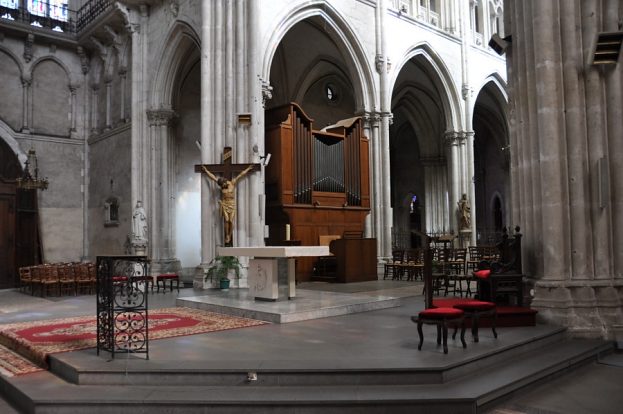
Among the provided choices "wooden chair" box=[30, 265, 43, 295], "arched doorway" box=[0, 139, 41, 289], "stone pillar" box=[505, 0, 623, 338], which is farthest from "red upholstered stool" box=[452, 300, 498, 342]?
"arched doorway" box=[0, 139, 41, 289]

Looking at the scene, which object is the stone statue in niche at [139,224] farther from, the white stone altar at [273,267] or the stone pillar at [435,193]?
the stone pillar at [435,193]

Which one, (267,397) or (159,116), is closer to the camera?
(267,397)

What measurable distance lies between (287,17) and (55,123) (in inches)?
404

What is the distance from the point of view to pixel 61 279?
41.3 ft

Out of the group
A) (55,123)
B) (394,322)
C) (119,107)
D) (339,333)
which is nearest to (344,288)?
(394,322)

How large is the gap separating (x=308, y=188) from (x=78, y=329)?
25.8ft

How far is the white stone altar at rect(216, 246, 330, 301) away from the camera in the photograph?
841 cm

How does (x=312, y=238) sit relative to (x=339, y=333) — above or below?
above

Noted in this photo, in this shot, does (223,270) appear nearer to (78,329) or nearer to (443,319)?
(78,329)

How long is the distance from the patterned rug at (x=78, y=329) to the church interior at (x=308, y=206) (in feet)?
0.26

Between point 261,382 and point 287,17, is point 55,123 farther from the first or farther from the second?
point 261,382

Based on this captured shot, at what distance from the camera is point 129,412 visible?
14.7ft

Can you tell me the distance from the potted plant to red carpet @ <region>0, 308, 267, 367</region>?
3.18 meters

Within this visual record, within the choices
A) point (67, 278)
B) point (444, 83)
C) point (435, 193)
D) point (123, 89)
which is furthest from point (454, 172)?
point (67, 278)
